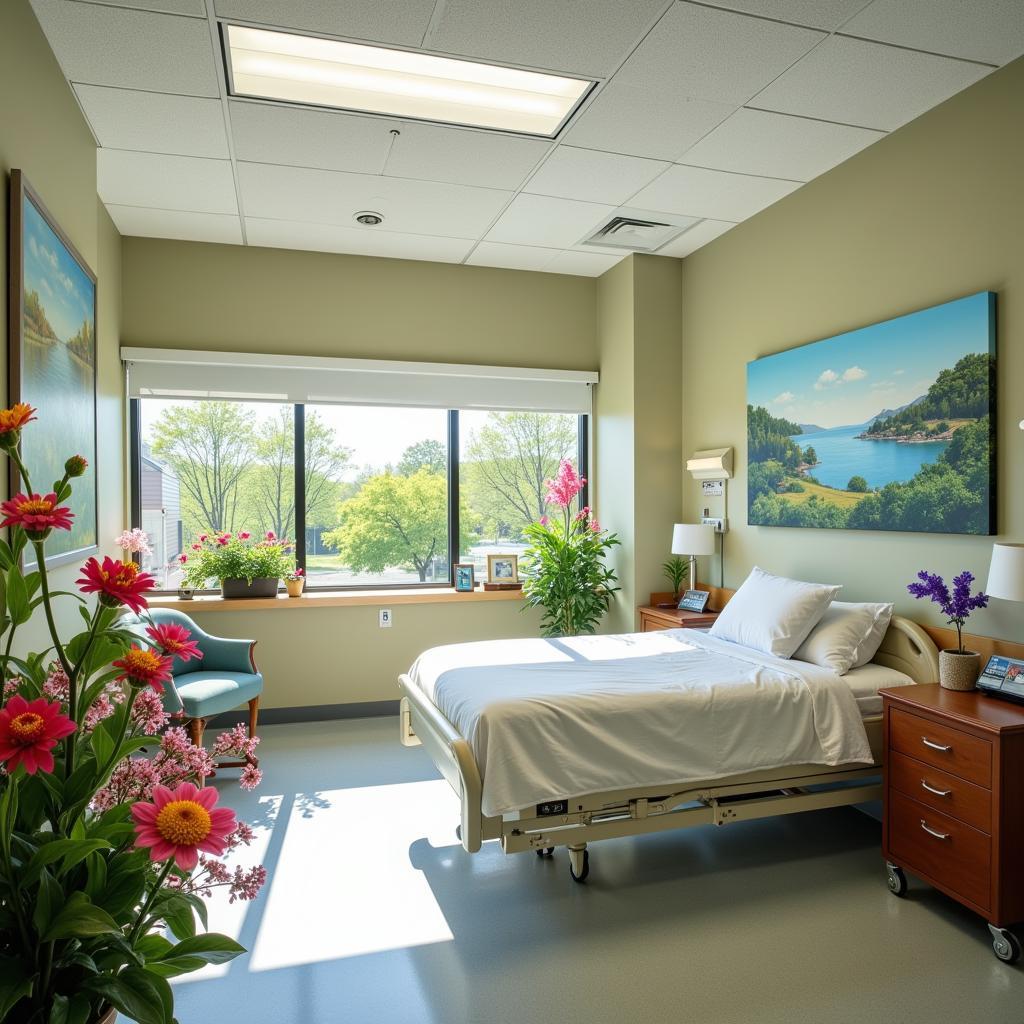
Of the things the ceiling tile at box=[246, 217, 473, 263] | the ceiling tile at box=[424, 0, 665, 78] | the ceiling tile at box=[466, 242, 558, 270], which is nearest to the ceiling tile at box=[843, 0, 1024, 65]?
the ceiling tile at box=[424, 0, 665, 78]

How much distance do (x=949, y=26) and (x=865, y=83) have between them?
1.21 ft

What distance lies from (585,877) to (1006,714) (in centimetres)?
159

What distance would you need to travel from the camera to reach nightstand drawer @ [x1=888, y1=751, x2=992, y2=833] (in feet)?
8.07

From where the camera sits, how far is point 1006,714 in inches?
99.8

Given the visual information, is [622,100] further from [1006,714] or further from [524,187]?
[1006,714]

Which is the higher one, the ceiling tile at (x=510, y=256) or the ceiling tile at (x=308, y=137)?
the ceiling tile at (x=510, y=256)

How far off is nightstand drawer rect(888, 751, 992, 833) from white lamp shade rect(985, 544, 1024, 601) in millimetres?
637

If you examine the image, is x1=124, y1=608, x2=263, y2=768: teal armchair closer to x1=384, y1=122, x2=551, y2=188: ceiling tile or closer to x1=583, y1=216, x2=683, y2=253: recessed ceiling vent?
x1=384, y1=122, x2=551, y2=188: ceiling tile

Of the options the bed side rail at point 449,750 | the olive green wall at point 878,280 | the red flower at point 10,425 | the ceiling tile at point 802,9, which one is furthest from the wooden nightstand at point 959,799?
the red flower at point 10,425

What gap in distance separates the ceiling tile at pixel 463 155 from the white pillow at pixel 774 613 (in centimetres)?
233

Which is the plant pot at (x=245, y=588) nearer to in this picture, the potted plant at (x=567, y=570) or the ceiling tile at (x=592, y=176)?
the potted plant at (x=567, y=570)

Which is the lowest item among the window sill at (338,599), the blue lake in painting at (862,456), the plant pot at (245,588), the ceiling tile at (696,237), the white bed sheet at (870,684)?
the white bed sheet at (870,684)

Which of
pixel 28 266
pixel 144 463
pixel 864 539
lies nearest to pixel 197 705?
pixel 144 463

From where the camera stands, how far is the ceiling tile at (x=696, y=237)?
4.45 metres
